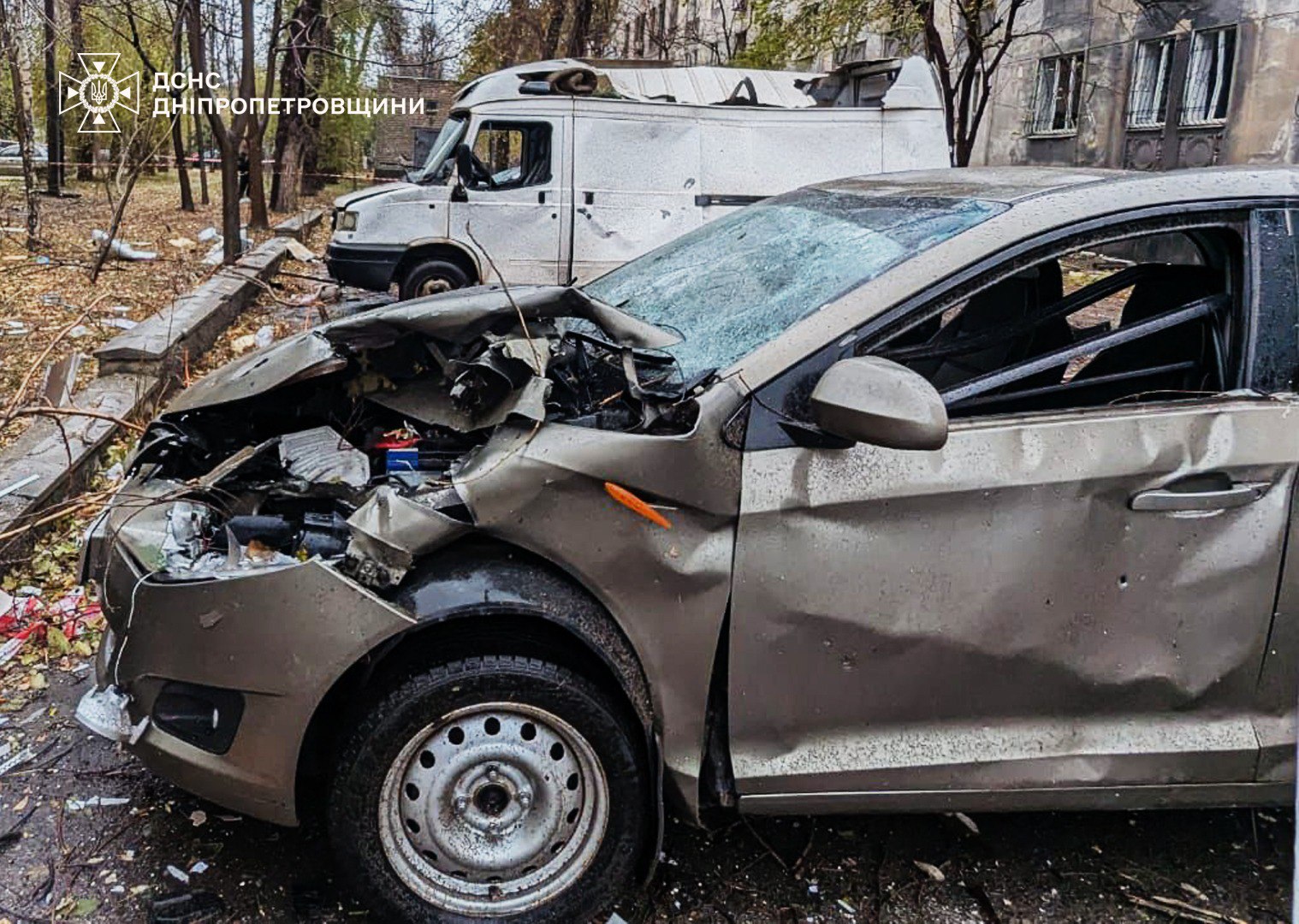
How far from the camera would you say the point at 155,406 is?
642cm

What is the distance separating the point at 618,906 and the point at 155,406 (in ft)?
16.1

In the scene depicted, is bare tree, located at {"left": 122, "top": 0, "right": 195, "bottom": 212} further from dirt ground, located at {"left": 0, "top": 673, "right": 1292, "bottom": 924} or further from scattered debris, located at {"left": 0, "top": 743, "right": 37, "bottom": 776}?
dirt ground, located at {"left": 0, "top": 673, "right": 1292, "bottom": 924}

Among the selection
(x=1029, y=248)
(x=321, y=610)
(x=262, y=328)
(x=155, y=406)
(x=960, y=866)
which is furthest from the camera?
(x=262, y=328)

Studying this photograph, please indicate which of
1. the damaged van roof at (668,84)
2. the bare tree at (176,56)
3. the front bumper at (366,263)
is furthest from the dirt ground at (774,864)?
the bare tree at (176,56)

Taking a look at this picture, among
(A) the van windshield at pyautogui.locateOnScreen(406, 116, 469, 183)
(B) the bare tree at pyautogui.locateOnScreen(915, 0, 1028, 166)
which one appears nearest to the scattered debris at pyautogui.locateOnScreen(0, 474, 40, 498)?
(A) the van windshield at pyautogui.locateOnScreen(406, 116, 469, 183)

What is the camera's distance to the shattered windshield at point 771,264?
8.80 ft

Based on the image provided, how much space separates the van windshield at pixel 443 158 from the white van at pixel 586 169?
0.06ft

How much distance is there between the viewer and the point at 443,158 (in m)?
11.1

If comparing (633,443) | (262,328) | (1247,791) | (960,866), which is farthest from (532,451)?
(262,328)

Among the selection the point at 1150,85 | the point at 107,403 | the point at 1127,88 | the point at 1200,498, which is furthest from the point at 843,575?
the point at 1127,88

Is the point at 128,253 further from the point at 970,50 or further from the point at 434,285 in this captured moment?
the point at 970,50

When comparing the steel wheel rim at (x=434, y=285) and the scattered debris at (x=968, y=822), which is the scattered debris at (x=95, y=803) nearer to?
the scattered debris at (x=968, y=822)

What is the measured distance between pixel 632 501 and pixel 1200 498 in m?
1.30

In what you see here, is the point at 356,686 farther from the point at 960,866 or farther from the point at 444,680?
the point at 960,866
